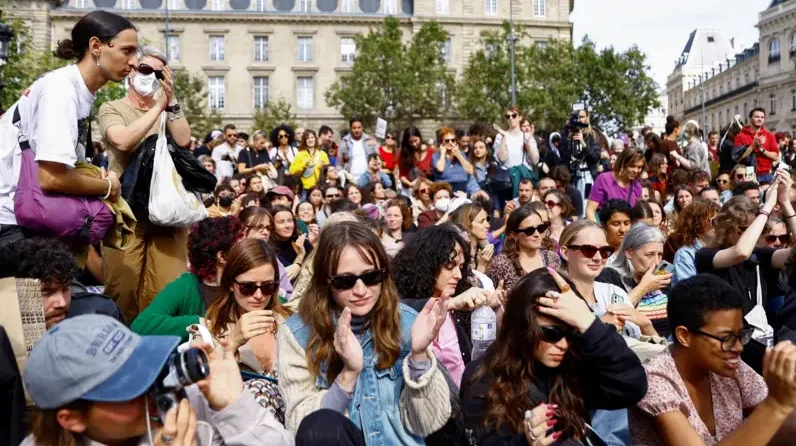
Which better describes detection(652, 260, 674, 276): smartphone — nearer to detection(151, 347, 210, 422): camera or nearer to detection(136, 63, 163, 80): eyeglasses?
detection(136, 63, 163, 80): eyeglasses

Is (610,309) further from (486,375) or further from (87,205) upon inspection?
(87,205)

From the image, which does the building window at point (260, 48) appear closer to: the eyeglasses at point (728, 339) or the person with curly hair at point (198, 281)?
the person with curly hair at point (198, 281)

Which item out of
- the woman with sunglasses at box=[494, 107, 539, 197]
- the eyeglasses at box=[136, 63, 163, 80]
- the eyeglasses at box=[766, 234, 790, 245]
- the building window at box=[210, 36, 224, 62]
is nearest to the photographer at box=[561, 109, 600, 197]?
the woman with sunglasses at box=[494, 107, 539, 197]

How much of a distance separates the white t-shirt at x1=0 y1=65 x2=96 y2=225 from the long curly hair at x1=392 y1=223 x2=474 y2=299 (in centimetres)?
219

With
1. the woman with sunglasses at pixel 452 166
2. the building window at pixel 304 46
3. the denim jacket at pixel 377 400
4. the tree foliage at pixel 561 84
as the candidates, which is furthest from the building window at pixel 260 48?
the denim jacket at pixel 377 400

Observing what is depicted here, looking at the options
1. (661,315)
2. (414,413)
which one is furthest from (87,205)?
(661,315)

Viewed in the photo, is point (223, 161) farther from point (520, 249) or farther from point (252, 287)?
point (252, 287)

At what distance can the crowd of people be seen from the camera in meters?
2.85

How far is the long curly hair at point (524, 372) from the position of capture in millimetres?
3752

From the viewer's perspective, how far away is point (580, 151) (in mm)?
15148

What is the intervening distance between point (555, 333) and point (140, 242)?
3151 millimetres

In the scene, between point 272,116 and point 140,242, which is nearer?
point 140,242

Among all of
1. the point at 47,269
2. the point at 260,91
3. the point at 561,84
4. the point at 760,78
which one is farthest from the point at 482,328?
the point at 760,78

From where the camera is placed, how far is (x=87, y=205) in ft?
15.9
